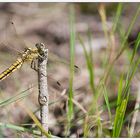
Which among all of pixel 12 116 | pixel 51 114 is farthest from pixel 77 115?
pixel 12 116

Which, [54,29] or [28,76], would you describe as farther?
[54,29]

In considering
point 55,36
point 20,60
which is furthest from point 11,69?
point 55,36

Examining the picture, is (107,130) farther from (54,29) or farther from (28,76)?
(54,29)

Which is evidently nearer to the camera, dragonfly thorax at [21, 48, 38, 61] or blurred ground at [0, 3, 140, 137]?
dragonfly thorax at [21, 48, 38, 61]

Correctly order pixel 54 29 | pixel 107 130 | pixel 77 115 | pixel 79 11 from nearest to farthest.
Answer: pixel 107 130 → pixel 77 115 → pixel 54 29 → pixel 79 11

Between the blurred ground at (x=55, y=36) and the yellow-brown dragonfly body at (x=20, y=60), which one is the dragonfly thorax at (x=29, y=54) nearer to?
the yellow-brown dragonfly body at (x=20, y=60)

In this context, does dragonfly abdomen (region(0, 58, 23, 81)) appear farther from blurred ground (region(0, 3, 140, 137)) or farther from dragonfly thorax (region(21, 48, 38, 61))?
blurred ground (region(0, 3, 140, 137))

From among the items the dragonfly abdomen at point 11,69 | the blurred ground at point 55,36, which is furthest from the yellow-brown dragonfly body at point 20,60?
the blurred ground at point 55,36

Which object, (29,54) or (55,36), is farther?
(55,36)

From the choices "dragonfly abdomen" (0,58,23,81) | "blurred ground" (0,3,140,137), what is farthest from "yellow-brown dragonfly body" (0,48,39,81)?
"blurred ground" (0,3,140,137)

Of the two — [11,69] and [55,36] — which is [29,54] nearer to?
[11,69]

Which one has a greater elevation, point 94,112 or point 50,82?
point 50,82
